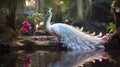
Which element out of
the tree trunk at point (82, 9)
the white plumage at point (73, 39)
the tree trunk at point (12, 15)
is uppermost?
the tree trunk at point (12, 15)

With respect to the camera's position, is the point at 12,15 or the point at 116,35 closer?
the point at 116,35

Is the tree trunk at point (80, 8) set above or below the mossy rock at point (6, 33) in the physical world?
below

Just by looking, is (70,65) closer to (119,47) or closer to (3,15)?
(119,47)

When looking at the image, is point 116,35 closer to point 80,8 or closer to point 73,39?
point 73,39

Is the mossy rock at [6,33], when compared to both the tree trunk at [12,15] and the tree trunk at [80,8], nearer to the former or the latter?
the tree trunk at [12,15]

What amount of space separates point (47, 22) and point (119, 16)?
101 inches

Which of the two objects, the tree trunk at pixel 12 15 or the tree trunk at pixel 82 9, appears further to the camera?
the tree trunk at pixel 82 9

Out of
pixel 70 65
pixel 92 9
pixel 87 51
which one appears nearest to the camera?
pixel 70 65

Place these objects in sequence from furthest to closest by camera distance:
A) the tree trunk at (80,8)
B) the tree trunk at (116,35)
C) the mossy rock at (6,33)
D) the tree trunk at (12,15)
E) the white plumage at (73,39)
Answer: the tree trunk at (80,8) < the tree trunk at (12,15) < the white plumage at (73,39) < the mossy rock at (6,33) < the tree trunk at (116,35)

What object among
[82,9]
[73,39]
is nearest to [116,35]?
[73,39]

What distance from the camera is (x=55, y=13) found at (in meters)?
30.1

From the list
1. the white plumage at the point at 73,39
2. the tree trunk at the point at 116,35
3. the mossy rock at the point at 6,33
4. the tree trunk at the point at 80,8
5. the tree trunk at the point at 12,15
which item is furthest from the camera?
the tree trunk at the point at 80,8

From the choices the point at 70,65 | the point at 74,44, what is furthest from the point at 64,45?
the point at 70,65

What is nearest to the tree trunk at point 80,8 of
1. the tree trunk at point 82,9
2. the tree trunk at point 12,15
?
the tree trunk at point 82,9
